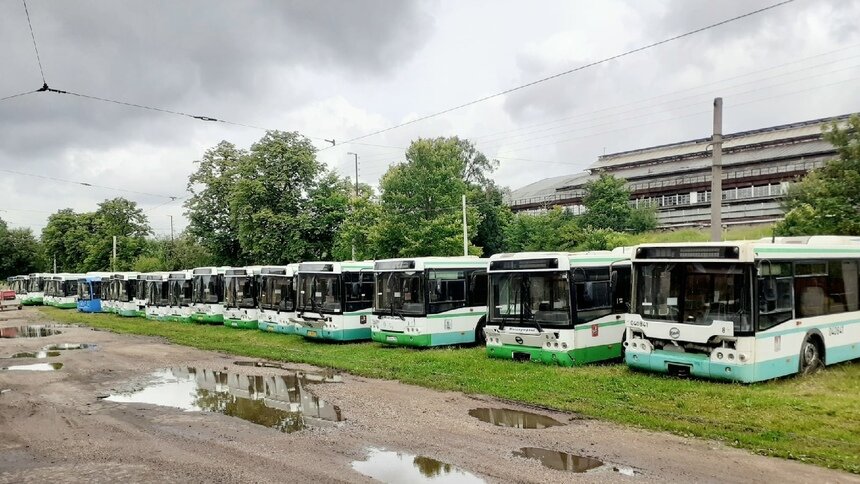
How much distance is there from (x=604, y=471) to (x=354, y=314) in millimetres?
15308

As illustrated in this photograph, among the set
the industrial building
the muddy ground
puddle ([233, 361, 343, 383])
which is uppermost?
the industrial building

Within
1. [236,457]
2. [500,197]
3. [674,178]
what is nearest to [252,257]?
[500,197]

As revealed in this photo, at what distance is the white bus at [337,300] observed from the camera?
22.5 m

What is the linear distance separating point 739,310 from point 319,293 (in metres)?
14.3

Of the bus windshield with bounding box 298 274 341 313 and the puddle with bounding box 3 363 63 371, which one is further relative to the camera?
the bus windshield with bounding box 298 274 341 313

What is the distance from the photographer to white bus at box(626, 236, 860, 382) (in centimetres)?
1259

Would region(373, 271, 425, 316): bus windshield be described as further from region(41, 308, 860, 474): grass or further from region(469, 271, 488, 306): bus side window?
region(469, 271, 488, 306): bus side window

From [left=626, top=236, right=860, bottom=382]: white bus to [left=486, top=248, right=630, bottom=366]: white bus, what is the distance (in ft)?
5.86

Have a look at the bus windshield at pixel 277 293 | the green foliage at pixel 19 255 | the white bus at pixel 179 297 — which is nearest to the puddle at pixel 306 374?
the bus windshield at pixel 277 293

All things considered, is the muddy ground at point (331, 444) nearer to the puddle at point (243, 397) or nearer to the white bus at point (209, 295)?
the puddle at point (243, 397)

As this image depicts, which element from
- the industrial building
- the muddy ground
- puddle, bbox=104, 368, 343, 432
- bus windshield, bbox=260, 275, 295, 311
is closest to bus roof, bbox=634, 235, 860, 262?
the muddy ground

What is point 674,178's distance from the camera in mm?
62469

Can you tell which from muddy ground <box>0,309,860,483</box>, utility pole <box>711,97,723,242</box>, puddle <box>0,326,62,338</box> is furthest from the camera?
puddle <box>0,326,62,338</box>

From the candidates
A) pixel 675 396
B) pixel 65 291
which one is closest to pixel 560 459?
pixel 675 396
